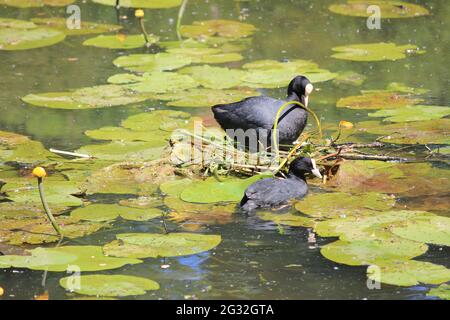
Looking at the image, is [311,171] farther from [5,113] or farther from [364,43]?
[364,43]

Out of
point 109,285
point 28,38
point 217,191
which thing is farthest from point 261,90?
point 109,285

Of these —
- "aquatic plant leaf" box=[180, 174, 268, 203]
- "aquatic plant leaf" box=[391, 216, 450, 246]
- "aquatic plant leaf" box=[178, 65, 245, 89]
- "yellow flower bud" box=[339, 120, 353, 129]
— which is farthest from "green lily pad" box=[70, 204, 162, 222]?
"aquatic plant leaf" box=[178, 65, 245, 89]

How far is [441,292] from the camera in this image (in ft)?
18.9

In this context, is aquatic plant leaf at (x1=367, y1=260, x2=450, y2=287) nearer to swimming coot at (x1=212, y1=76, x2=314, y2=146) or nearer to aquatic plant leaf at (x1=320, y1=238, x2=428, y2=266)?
aquatic plant leaf at (x1=320, y1=238, x2=428, y2=266)

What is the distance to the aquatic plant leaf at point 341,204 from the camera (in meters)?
7.01

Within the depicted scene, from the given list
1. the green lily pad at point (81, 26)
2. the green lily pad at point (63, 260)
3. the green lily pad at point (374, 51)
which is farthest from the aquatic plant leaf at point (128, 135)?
the green lily pad at point (81, 26)

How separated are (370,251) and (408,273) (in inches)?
15.4

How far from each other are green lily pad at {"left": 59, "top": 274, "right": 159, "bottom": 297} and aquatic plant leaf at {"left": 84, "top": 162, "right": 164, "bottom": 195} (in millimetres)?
1671

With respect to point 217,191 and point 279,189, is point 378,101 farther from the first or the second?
point 217,191

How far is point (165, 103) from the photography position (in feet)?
31.7

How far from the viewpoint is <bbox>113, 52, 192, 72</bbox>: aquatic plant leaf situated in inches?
419

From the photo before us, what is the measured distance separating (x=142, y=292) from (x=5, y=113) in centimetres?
429
